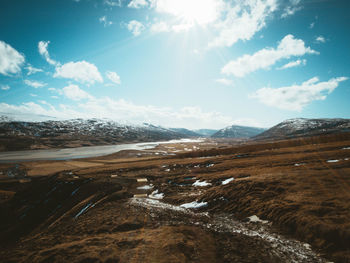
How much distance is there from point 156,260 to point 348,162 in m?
34.5

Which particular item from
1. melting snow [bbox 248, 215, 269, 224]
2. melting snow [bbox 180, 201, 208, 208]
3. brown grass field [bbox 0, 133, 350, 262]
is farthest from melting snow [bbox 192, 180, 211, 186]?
melting snow [bbox 248, 215, 269, 224]

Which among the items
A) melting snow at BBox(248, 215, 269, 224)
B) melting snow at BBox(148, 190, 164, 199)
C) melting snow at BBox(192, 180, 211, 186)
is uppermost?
melting snow at BBox(248, 215, 269, 224)

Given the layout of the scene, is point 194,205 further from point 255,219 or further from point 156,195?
point 156,195

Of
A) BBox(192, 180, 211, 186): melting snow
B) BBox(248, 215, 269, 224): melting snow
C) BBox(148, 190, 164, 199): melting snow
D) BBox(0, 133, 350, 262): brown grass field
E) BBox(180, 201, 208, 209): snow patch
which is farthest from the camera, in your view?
BBox(192, 180, 211, 186): melting snow

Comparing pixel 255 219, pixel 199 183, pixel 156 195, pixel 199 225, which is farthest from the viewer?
pixel 199 183

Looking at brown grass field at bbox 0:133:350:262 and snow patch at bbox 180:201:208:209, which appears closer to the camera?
brown grass field at bbox 0:133:350:262

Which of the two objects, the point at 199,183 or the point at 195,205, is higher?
the point at 195,205

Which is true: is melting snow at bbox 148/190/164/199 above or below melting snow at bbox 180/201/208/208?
below

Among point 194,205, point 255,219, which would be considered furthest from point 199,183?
point 255,219

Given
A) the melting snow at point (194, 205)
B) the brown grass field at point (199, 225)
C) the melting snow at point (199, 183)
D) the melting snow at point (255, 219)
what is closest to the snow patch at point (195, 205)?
the melting snow at point (194, 205)

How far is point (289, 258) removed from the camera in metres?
9.95

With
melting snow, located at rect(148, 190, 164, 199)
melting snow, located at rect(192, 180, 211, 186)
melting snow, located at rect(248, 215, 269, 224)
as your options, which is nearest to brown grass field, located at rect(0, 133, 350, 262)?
melting snow, located at rect(248, 215, 269, 224)

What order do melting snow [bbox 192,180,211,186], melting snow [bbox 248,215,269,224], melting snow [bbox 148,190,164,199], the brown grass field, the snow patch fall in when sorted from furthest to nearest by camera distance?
melting snow [bbox 192,180,211,186], melting snow [bbox 148,190,164,199], the snow patch, melting snow [bbox 248,215,269,224], the brown grass field

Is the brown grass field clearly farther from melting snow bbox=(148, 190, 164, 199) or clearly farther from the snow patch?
melting snow bbox=(148, 190, 164, 199)
